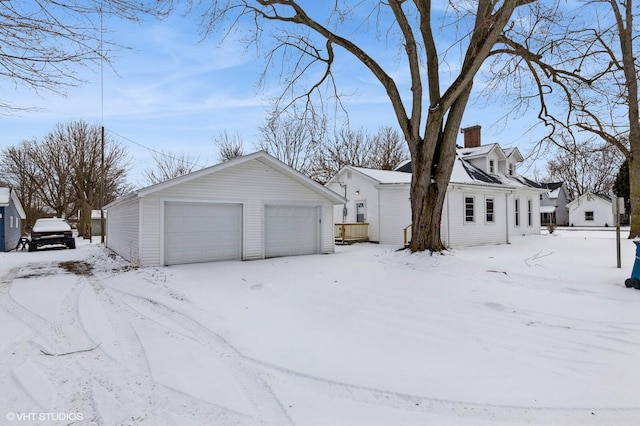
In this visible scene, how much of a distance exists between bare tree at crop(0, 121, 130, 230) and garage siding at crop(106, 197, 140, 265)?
16.8m

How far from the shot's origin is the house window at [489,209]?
18078mm

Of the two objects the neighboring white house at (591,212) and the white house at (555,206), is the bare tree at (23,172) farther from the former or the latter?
the neighboring white house at (591,212)

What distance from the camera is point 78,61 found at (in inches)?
200

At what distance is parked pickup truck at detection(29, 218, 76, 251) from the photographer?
60.5ft

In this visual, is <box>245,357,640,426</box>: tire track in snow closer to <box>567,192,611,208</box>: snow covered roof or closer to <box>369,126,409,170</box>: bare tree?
<box>369,126,409,170</box>: bare tree

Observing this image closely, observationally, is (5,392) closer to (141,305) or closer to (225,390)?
(225,390)

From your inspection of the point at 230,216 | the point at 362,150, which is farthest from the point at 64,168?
the point at 230,216

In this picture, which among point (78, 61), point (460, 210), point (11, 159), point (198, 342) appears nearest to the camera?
point (198, 342)

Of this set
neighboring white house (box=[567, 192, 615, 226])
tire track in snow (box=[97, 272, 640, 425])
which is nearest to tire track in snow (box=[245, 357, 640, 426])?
tire track in snow (box=[97, 272, 640, 425])

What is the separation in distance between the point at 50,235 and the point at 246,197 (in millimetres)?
13496

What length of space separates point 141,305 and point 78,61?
13.2 ft

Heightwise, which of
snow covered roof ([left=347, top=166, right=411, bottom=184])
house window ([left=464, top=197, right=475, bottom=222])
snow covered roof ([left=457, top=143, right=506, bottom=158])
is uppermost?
snow covered roof ([left=457, top=143, right=506, bottom=158])

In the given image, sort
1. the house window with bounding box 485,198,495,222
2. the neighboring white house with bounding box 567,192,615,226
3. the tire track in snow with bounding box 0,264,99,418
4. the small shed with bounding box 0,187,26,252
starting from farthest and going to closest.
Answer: the neighboring white house with bounding box 567,192,615,226 < the house window with bounding box 485,198,495,222 < the small shed with bounding box 0,187,26,252 < the tire track in snow with bounding box 0,264,99,418

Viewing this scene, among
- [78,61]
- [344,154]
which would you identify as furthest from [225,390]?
[344,154]
